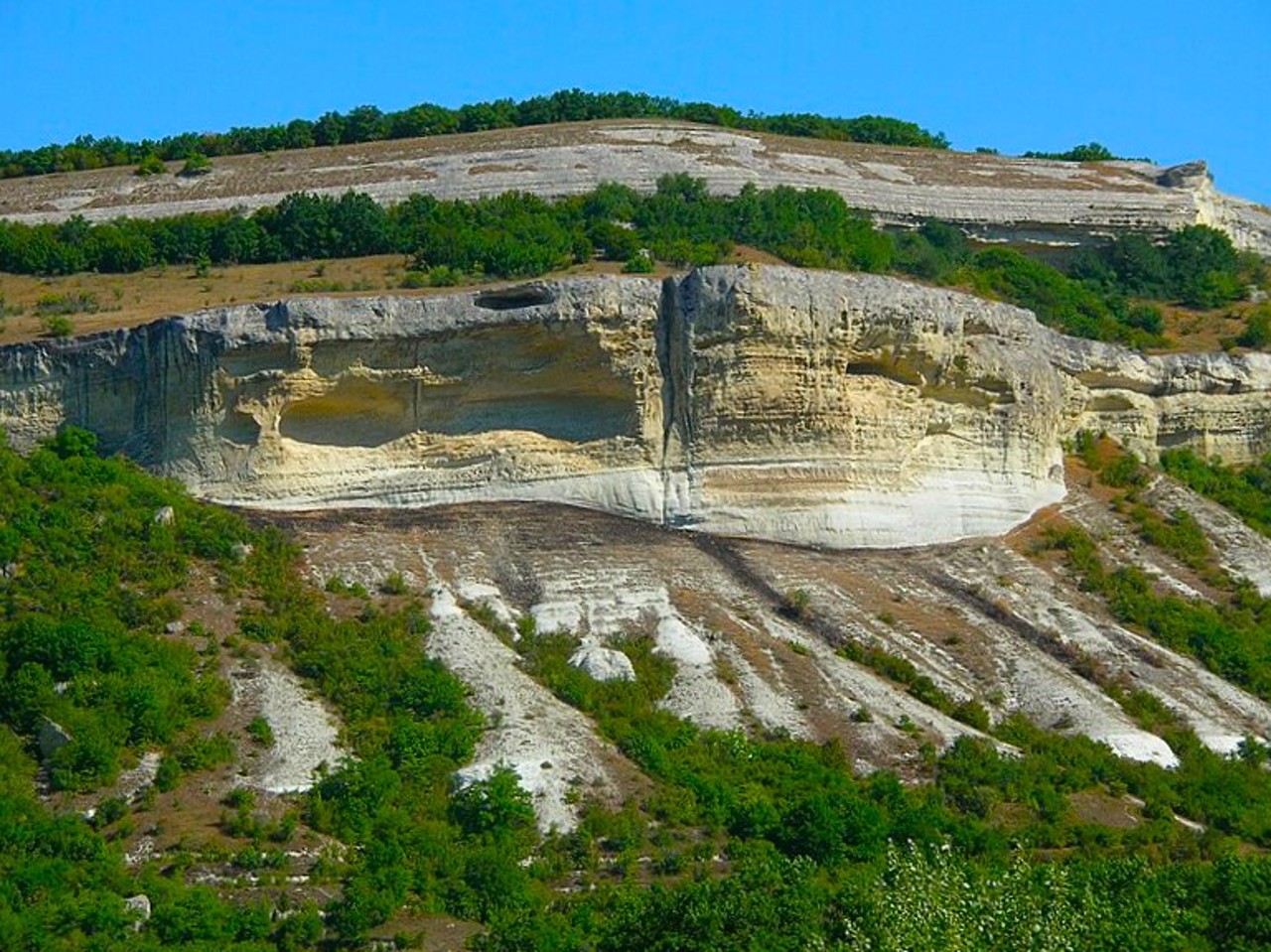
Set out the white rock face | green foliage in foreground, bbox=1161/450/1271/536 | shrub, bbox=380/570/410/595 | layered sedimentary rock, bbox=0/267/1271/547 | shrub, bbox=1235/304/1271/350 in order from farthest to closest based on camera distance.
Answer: shrub, bbox=1235/304/1271/350 < green foliage in foreground, bbox=1161/450/1271/536 < layered sedimentary rock, bbox=0/267/1271/547 < shrub, bbox=380/570/410/595 < the white rock face

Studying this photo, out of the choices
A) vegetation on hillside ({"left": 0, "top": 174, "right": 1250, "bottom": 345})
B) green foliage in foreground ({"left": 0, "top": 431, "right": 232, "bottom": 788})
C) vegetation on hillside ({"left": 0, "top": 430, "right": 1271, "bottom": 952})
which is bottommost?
vegetation on hillside ({"left": 0, "top": 430, "right": 1271, "bottom": 952})

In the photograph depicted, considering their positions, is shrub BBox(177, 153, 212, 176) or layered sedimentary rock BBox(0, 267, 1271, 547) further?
shrub BBox(177, 153, 212, 176)

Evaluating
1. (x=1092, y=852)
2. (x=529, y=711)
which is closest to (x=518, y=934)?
(x=529, y=711)

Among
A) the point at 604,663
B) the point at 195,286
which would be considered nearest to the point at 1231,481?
the point at 604,663

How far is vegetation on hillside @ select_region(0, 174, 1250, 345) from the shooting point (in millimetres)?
48188

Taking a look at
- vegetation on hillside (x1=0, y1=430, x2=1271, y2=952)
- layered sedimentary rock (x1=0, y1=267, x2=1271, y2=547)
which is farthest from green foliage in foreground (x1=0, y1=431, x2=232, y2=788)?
layered sedimentary rock (x1=0, y1=267, x2=1271, y2=547)

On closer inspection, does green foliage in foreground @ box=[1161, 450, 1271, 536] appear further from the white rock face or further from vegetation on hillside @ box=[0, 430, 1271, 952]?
the white rock face

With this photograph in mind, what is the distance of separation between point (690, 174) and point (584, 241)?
383 inches

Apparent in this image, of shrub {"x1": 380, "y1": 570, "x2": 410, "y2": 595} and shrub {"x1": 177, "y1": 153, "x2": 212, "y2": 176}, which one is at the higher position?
shrub {"x1": 177, "y1": 153, "x2": 212, "y2": 176}

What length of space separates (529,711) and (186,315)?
1074 cm

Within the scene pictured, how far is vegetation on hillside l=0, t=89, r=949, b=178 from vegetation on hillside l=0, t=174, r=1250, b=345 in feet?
34.7

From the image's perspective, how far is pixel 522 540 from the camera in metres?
39.1

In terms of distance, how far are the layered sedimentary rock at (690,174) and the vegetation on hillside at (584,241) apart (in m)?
2.17

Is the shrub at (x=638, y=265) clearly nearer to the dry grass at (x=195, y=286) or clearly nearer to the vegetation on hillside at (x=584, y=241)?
the vegetation on hillside at (x=584, y=241)
